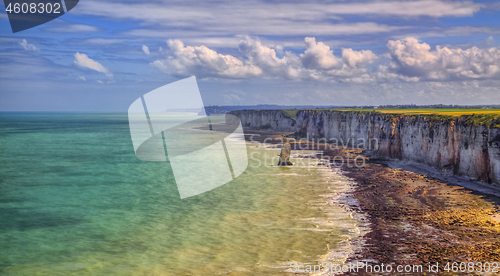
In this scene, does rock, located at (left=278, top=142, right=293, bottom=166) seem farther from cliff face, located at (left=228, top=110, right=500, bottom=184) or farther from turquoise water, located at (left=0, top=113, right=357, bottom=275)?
cliff face, located at (left=228, top=110, right=500, bottom=184)

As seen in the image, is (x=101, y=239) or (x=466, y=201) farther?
(x=466, y=201)

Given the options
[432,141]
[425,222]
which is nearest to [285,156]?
[432,141]

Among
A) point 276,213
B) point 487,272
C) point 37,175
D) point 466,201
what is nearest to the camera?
point 487,272

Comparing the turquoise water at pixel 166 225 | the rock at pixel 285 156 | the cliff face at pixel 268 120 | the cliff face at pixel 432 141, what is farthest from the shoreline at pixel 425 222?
the cliff face at pixel 268 120

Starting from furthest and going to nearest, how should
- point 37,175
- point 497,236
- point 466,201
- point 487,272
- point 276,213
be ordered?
point 37,175 → point 466,201 → point 276,213 → point 497,236 → point 487,272

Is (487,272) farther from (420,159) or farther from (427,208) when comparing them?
(420,159)

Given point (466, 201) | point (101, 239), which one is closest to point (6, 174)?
point (101, 239)
